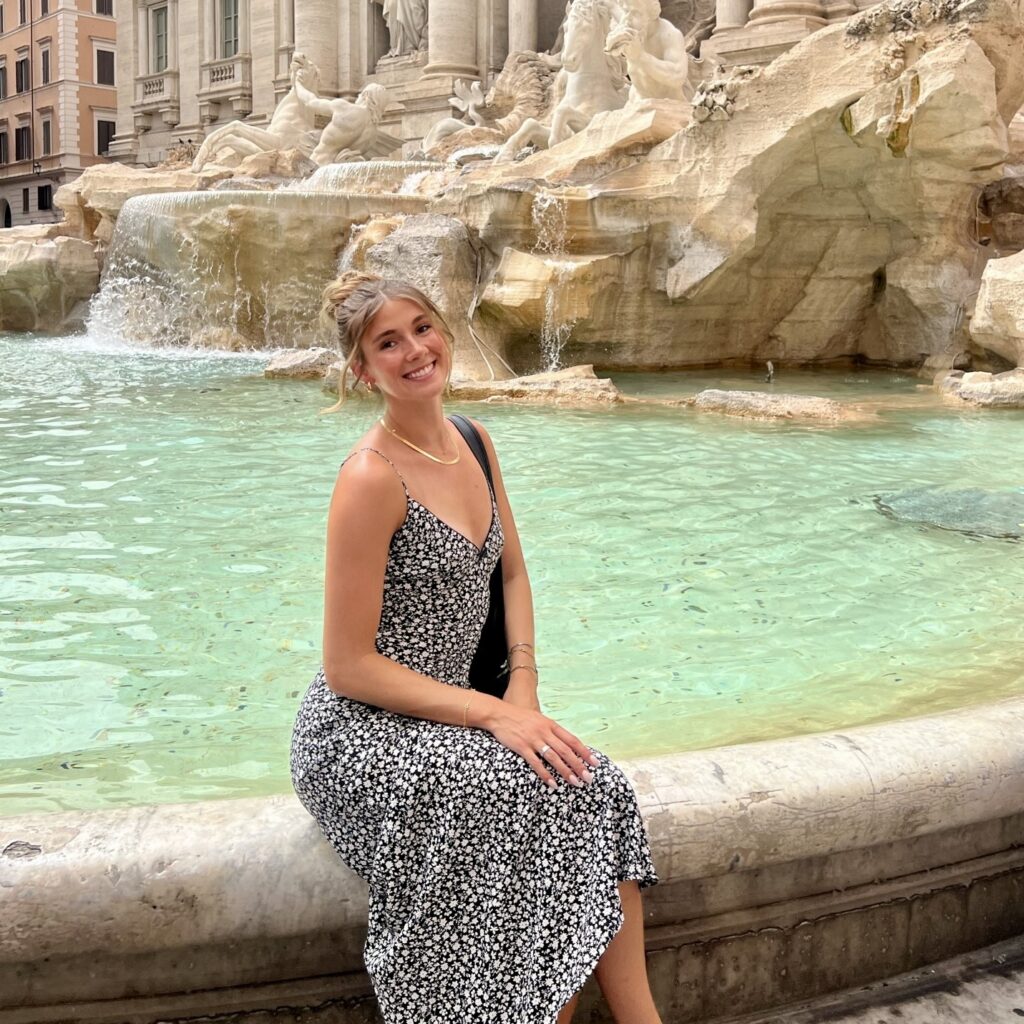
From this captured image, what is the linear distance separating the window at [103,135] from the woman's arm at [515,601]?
47.1 metres

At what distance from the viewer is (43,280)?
16.3 meters

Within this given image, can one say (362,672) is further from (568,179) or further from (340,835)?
(568,179)

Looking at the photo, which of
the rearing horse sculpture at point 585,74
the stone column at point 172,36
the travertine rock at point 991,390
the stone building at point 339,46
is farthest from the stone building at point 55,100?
the travertine rock at point 991,390

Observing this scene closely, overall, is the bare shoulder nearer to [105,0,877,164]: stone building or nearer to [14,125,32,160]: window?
[105,0,877,164]: stone building

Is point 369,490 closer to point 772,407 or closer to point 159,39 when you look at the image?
point 772,407

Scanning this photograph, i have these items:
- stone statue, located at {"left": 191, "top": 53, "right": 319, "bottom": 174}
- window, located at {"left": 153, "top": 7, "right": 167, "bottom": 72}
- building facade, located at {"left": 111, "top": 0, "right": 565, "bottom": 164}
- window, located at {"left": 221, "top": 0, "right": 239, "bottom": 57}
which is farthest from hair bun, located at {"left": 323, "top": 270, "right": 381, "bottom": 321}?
window, located at {"left": 153, "top": 7, "right": 167, "bottom": 72}

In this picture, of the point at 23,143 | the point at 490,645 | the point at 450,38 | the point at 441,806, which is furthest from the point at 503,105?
the point at 23,143

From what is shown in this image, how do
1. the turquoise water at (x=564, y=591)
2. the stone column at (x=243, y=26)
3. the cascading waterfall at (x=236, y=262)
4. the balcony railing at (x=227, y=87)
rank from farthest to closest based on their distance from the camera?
the stone column at (x=243, y=26) → the balcony railing at (x=227, y=87) → the cascading waterfall at (x=236, y=262) → the turquoise water at (x=564, y=591)

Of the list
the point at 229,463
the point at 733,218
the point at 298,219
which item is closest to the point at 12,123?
the point at 298,219

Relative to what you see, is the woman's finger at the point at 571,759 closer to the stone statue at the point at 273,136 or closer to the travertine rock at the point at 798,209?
the travertine rock at the point at 798,209

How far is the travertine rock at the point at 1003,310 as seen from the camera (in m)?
9.24

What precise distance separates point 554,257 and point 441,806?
945 centimetres

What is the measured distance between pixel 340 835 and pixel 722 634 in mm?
2028

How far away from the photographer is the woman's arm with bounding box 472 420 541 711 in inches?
84.2
